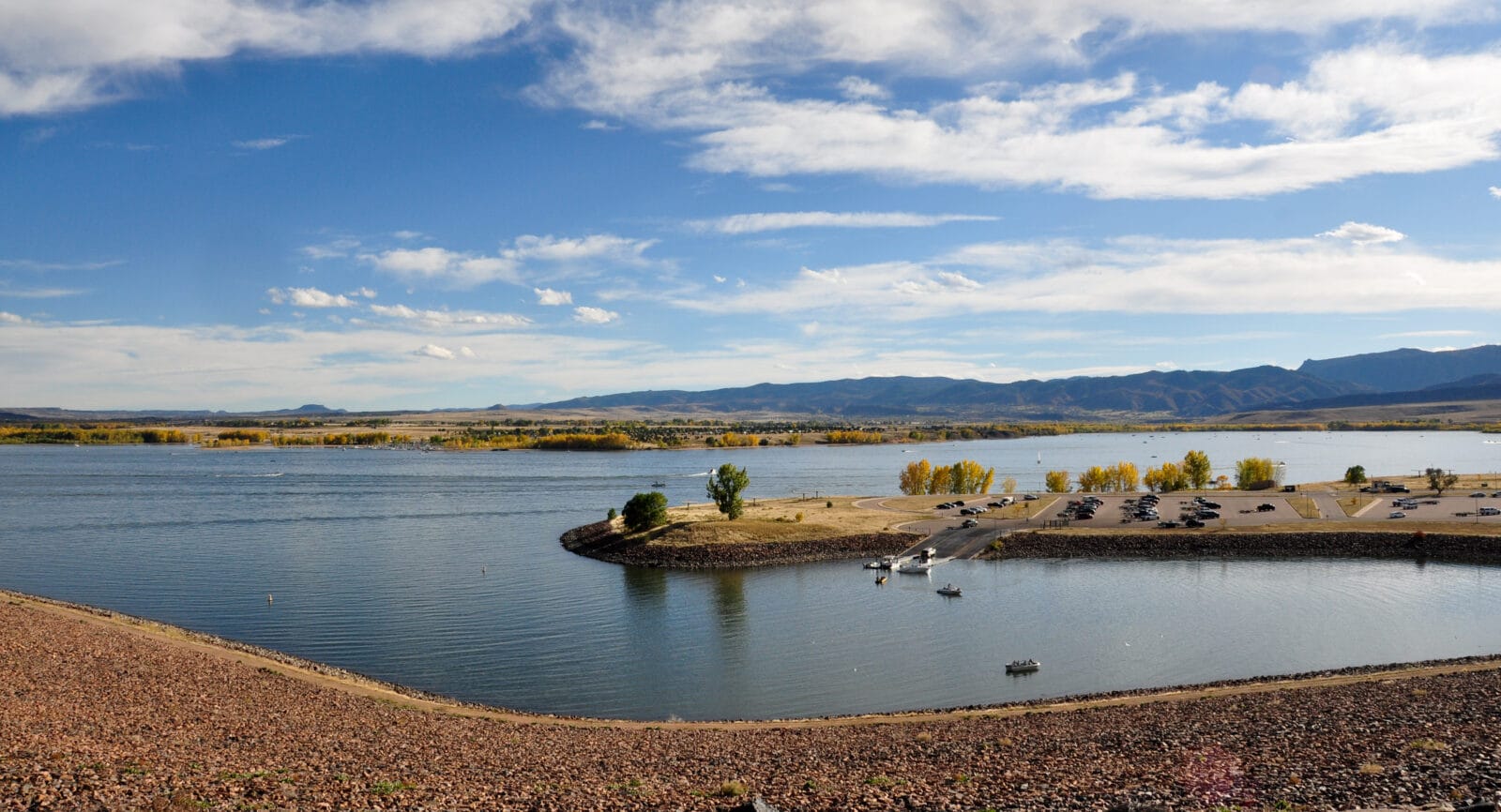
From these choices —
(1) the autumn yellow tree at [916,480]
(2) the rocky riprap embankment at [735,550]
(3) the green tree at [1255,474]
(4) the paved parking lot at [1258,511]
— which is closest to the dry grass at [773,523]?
(2) the rocky riprap embankment at [735,550]

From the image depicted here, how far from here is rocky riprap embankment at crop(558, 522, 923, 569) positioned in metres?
70.1

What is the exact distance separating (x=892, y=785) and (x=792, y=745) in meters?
6.47

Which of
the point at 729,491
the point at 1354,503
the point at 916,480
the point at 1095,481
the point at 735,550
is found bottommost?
the point at 735,550

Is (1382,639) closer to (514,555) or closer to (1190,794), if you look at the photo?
(1190,794)

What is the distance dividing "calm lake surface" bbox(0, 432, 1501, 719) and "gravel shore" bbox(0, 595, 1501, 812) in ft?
18.5

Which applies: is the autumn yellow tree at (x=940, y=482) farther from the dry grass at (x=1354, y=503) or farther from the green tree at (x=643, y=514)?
the green tree at (x=643, y=514)

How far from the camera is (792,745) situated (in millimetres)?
25016

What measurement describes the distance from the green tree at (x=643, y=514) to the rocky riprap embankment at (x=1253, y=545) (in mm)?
26884

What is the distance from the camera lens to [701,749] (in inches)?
961

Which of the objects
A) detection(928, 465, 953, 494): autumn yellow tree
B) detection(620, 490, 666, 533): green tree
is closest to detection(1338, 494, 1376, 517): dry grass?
detection(928, 465, 953, 494): autumn yellow tree

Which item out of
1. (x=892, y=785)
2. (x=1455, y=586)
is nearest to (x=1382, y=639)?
(x=1455, y=586)

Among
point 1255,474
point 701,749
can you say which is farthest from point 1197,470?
point 701,749

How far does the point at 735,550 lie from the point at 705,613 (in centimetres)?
1906

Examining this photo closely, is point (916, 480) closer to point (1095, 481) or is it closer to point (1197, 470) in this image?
point (1095, 481)
